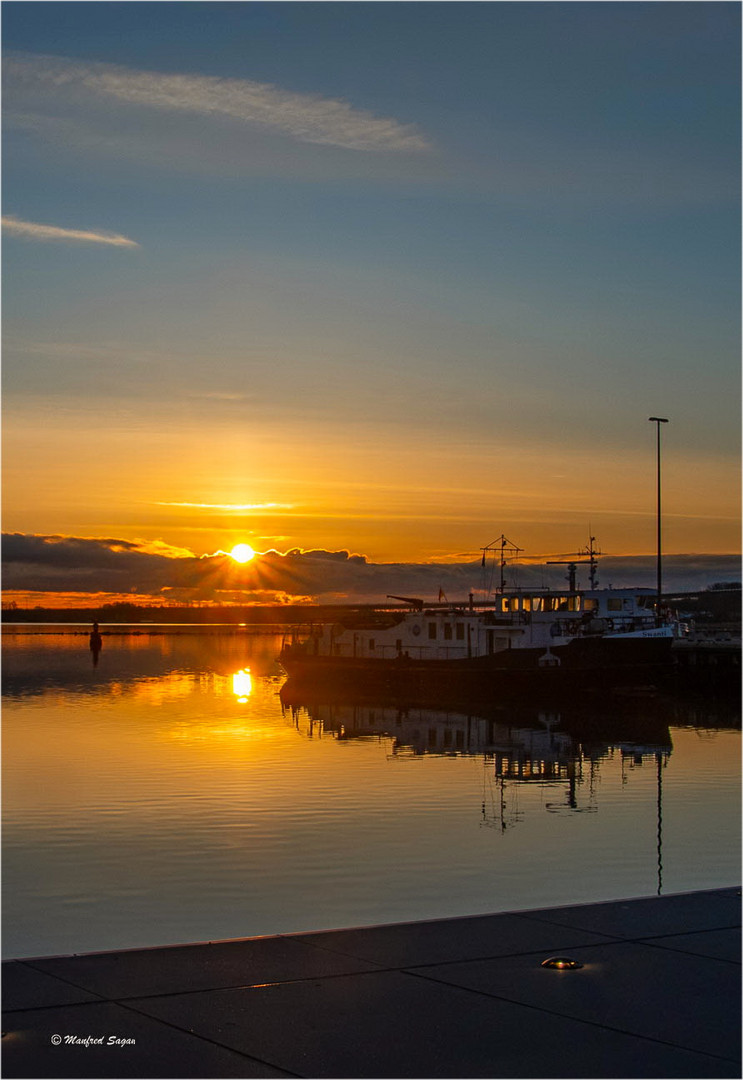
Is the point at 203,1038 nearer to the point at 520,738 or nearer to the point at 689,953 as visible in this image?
the point at 689,953

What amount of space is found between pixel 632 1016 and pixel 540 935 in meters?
2.10

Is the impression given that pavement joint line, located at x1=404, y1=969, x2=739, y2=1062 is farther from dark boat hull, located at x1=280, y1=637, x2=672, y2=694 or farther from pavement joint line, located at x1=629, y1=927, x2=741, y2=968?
dark boat hull, located at x1=280, y1=637, x2=672, y2=694

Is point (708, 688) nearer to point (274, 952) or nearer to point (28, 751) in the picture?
point (28, 751)

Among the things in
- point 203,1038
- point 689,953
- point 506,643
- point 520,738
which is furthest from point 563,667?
point 203,1038

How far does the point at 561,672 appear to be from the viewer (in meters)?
62.4

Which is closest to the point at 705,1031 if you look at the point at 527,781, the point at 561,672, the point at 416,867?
the point at 416,867

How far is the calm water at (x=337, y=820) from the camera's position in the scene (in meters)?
17.2

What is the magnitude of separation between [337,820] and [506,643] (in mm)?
42691

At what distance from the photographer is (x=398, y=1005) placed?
8.34 meters

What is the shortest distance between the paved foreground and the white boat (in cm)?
5285

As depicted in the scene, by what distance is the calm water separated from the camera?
17.2m

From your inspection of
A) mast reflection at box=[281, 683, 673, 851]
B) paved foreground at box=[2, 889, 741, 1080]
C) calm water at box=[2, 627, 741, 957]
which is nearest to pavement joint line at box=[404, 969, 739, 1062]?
paved foreground at box=[2, 889, 741, 1080]

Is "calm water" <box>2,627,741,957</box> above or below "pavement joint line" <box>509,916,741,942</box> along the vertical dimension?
below

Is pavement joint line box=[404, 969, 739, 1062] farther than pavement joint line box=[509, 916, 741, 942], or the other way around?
pavement joint line box=[509, 916, 741, 942]
